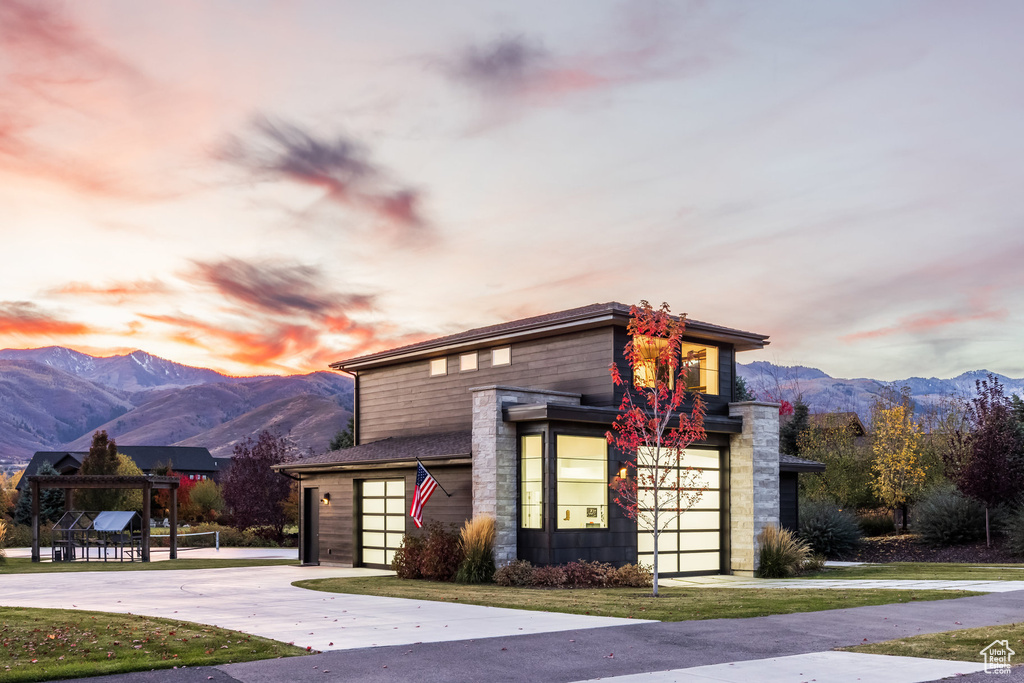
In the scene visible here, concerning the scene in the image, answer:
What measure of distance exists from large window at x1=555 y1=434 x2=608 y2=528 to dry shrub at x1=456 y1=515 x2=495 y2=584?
1.62 metres

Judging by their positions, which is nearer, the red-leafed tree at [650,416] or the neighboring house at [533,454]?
the red-leafed tree at [650,416]

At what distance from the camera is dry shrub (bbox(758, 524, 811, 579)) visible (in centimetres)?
2189

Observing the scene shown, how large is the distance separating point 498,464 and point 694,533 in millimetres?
5781

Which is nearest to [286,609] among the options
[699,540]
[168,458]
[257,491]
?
[699,540]

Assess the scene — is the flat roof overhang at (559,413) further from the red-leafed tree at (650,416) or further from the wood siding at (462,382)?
the wood siding at (462,382)

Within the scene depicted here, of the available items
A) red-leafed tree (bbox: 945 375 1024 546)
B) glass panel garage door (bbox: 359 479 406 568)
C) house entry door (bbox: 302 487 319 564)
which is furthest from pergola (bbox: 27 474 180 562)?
red-leafed tree (bbox: 945 375 1024 546)

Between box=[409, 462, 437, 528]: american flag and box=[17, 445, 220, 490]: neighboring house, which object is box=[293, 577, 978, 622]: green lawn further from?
box=[17, 445, 220, 490]: neighboring house

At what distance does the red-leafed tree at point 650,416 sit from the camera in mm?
18109

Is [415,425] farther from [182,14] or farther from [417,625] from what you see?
[417,625]

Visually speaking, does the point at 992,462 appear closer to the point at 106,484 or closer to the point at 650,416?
the point at 650,416

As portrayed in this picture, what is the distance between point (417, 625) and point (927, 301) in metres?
31.1

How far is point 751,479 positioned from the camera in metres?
22.5

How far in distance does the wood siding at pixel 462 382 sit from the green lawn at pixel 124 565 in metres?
5.21

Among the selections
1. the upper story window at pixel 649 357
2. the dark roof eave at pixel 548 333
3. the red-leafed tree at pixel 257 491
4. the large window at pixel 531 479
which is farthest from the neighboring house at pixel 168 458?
the upper story window at pixel 649 357
